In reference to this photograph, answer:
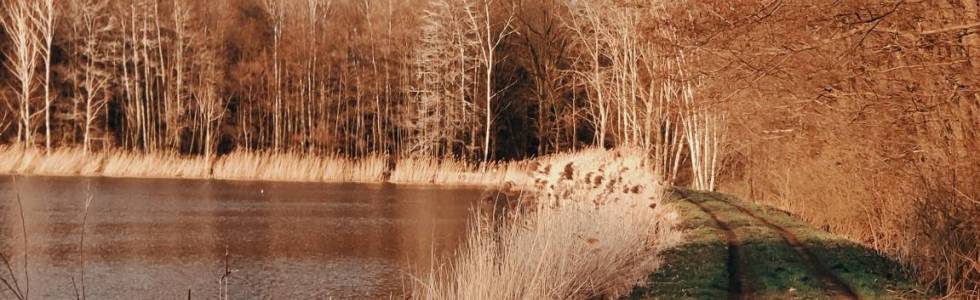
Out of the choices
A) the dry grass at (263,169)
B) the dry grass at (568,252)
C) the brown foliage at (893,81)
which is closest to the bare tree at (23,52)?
the dry grass at (263,169)

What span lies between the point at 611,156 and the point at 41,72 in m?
30.5

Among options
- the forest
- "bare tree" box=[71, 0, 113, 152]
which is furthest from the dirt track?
"bare tree" box=[71, 0, 113, 152]

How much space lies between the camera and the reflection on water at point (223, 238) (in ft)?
32.9

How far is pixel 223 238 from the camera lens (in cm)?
1395

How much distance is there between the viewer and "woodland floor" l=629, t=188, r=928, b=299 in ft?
27.0

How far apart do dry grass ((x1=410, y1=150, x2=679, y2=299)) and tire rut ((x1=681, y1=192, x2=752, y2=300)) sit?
29.4 inches

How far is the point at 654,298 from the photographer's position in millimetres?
7633

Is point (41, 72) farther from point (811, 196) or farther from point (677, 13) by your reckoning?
point (677, 13)

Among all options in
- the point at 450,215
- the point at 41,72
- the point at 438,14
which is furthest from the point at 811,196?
the point at 41,72

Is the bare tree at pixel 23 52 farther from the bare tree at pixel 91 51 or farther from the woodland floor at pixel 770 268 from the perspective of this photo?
the woodland floor at pixel 770 268

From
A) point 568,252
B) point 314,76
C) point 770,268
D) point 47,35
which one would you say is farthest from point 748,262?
point 314,76

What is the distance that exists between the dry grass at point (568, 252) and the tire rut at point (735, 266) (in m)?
0.75

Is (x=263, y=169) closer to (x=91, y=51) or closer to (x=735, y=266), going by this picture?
(x=91, y=51)

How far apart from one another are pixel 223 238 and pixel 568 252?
22.5 ft
